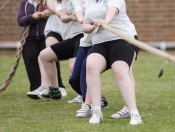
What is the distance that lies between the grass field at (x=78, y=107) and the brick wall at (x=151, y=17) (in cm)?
508

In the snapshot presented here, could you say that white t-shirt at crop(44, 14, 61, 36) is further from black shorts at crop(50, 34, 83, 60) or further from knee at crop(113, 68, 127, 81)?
knee at crop(113, 68, 127, 81)

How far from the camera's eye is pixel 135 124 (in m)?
6.48

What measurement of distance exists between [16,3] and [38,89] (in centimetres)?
829

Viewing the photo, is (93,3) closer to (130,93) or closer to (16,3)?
(130,93)

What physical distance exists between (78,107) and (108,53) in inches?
64.4

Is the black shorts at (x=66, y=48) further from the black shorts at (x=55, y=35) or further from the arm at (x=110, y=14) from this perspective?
the arm at (x=110, y=14)

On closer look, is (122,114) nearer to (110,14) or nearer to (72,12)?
(110,14)

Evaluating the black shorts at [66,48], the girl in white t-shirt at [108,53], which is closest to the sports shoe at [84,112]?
the girl in white t-shirt at [108,53]

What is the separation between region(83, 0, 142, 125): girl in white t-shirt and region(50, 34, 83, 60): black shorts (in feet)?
4.40

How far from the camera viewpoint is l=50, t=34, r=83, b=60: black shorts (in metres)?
8.27

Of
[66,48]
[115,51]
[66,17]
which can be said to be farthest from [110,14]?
[66,48]

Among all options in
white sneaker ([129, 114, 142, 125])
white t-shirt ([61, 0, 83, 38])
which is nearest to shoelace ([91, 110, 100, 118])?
white sneaker ([129, 114, 142, 125])

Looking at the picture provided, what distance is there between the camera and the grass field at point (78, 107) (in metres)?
6.48

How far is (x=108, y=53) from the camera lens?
680 cm
